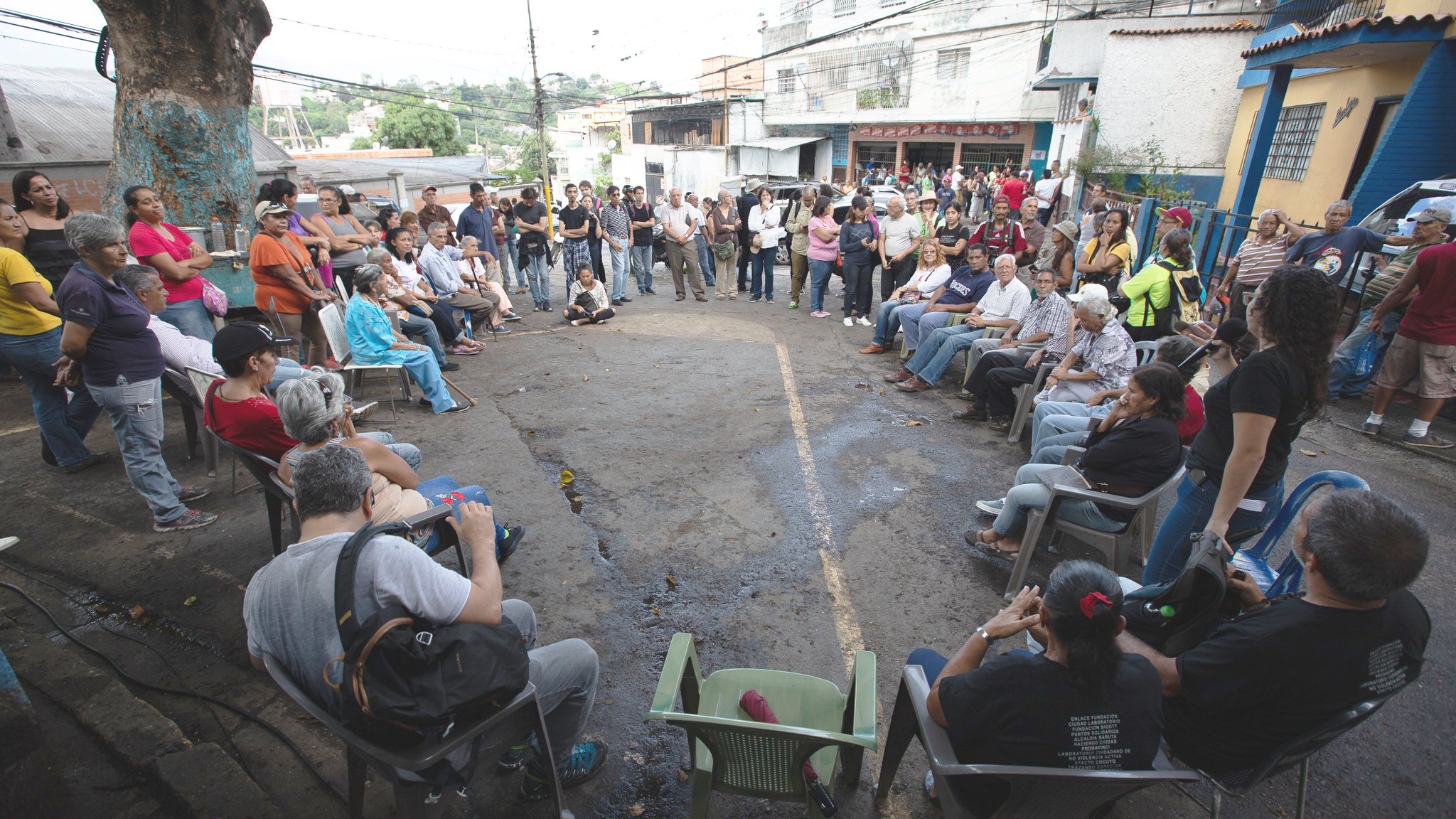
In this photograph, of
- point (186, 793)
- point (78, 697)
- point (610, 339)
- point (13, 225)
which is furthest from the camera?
point (610, 339)

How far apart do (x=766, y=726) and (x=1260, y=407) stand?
8.21 ft

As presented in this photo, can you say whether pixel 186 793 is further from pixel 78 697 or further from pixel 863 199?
pixel 863 199

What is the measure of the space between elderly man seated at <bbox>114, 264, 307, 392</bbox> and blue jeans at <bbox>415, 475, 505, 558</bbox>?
142 centimetres

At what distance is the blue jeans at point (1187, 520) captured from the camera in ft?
10.1

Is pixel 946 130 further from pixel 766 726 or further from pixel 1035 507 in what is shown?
pixel 766 726

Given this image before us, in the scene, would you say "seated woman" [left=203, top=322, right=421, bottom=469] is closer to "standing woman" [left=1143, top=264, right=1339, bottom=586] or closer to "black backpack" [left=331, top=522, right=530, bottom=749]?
"black backpack" [left=331, top=522, right=530, bottom=749]

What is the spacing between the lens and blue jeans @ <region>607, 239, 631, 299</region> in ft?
35.8

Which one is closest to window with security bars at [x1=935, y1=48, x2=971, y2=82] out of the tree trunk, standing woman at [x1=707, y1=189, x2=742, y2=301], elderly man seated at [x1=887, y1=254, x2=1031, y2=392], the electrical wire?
standing woman at [x1=707, y1=189, x2=742, y2=301]

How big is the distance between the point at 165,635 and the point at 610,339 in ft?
19.9

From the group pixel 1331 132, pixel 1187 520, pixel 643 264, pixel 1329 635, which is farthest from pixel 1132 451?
pixel 1331 132

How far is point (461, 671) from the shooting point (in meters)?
1.97

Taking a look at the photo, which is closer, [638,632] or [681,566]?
[638,632]

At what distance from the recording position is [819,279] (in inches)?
402

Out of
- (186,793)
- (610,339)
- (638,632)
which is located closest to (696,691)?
(638,632)
